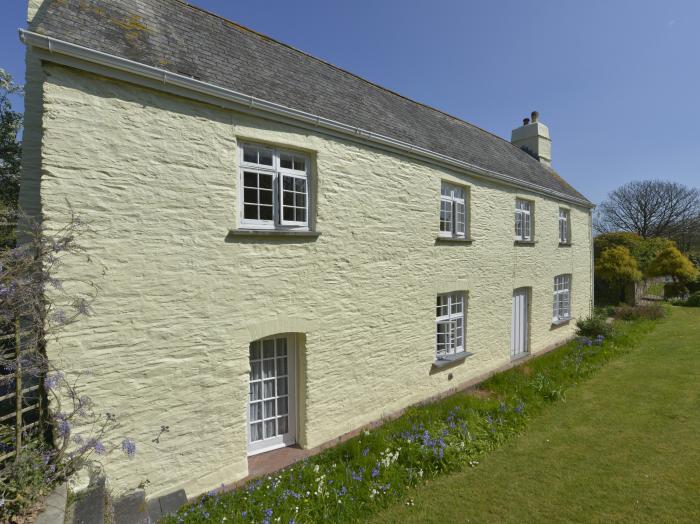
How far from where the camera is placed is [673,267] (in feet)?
75.5

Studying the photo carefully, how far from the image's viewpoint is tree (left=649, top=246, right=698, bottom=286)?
22.8m

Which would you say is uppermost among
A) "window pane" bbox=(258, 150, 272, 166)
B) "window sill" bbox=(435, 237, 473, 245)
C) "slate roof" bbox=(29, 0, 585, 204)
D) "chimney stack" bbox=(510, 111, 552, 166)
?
"chimney stack" bbox=(510, 111, 552, 166)

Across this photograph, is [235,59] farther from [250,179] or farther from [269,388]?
[269,388]

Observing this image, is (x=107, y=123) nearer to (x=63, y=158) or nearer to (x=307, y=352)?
(x=63, y=158)

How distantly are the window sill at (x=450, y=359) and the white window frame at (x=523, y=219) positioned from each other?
15.1ft

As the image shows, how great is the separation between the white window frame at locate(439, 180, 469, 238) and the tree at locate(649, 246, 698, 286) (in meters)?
22.0

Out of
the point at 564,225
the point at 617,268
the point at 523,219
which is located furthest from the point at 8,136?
the point at 617,268

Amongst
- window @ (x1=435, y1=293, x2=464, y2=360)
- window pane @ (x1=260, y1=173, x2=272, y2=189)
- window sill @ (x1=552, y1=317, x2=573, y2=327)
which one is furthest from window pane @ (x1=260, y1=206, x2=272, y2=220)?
window sill @ (x1=552, y1=317, x2=573, y2=327)

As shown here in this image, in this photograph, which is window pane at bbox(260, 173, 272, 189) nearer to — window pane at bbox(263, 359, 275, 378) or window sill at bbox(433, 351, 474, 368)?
window pane at bbox(263, 359, 275, 378)

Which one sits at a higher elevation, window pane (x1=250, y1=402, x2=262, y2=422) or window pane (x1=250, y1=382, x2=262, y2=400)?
window pane (x1=250, y1=382, x2=262, y2=400)

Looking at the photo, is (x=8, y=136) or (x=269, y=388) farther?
(x=8, y=136)

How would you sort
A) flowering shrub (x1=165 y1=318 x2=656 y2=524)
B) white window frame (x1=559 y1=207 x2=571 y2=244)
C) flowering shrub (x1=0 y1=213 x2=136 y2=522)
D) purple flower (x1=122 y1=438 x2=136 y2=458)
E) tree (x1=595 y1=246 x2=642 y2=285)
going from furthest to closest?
tree (x1=595 y1=246 x2=642 y2=285) → white window frame (x1=559 y1=207 x2=571 y2=244) → flowering shrub (x1=165 y1=318 x2=656 y2=524) → purple flower (x1=122 y1=438 x2=136 y2=458) → flowering shrub (x1=0 y1=213 x2=136 y2=522)

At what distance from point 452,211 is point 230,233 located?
20.0 feet

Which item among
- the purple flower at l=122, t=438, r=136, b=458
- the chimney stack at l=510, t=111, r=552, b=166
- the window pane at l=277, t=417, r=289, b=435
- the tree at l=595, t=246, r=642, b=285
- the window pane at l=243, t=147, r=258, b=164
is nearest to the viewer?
the purple flower at l=122, t=438, r=136, b=458
